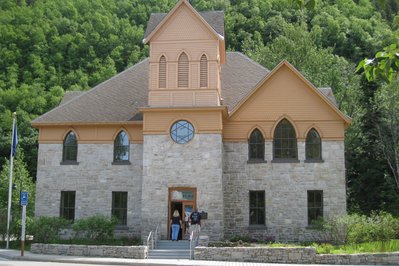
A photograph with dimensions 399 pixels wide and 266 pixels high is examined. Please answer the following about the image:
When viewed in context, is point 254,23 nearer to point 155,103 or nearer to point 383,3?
point 155,103

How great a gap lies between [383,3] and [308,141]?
24.0 metres

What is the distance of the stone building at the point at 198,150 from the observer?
25.7 m

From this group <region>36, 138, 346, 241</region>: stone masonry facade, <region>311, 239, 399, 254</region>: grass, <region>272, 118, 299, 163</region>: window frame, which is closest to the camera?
<region>311, 239, 399, 254</region>: grass

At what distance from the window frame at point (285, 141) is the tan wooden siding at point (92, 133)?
751 centimetres

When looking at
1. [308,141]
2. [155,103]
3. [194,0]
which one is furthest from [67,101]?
[194,0]

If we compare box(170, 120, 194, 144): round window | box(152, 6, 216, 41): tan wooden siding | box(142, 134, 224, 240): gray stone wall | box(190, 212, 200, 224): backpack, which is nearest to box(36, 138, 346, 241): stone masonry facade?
box(142, 134, 224, 240): gray stone wall

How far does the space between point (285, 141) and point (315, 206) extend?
3832mm

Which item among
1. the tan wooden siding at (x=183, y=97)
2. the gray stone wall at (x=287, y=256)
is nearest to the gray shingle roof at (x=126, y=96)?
the tan wooden siding at (x=183, y=97)

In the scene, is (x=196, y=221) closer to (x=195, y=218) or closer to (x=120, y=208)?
(x=195, y=218)

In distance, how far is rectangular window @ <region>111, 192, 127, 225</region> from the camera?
91.5ft

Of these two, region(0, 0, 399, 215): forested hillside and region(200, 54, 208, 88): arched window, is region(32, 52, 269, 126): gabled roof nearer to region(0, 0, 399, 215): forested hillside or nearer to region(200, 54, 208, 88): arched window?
region(200, 54, 208, 88): arched window

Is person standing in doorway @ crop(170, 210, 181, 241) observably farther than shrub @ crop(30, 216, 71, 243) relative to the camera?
Yes

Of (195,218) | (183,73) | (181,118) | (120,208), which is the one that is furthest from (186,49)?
(120,208)

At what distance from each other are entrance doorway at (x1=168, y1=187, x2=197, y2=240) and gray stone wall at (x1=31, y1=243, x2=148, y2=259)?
14.4ft
